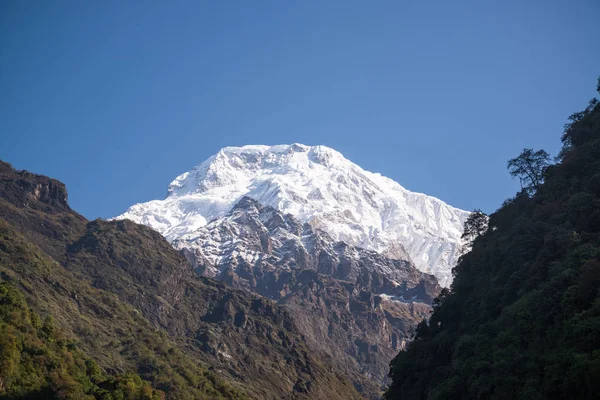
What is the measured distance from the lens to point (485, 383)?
270 feet

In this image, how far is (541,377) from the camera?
2844 inches

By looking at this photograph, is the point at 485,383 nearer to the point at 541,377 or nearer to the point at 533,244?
the point at 541,377

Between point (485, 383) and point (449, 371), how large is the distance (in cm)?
1928

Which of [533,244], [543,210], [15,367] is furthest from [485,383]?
[15,367]

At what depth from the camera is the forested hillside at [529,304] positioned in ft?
233

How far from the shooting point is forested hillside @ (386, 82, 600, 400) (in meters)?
70.9

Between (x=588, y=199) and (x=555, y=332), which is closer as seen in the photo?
(x=555, y=332)

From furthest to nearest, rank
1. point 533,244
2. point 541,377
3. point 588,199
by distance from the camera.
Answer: point 533,244 → point 588,199 → point 541,377

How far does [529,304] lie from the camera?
85.4m

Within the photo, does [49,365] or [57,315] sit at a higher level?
[57,315]

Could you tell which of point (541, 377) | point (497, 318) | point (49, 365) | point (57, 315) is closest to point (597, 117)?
point (497, 318)

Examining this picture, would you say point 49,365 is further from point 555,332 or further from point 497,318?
point 555,332

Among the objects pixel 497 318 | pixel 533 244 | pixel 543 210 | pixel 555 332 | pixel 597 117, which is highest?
pixel 597 117

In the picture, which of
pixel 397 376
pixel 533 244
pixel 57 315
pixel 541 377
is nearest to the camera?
pixel 541 377
